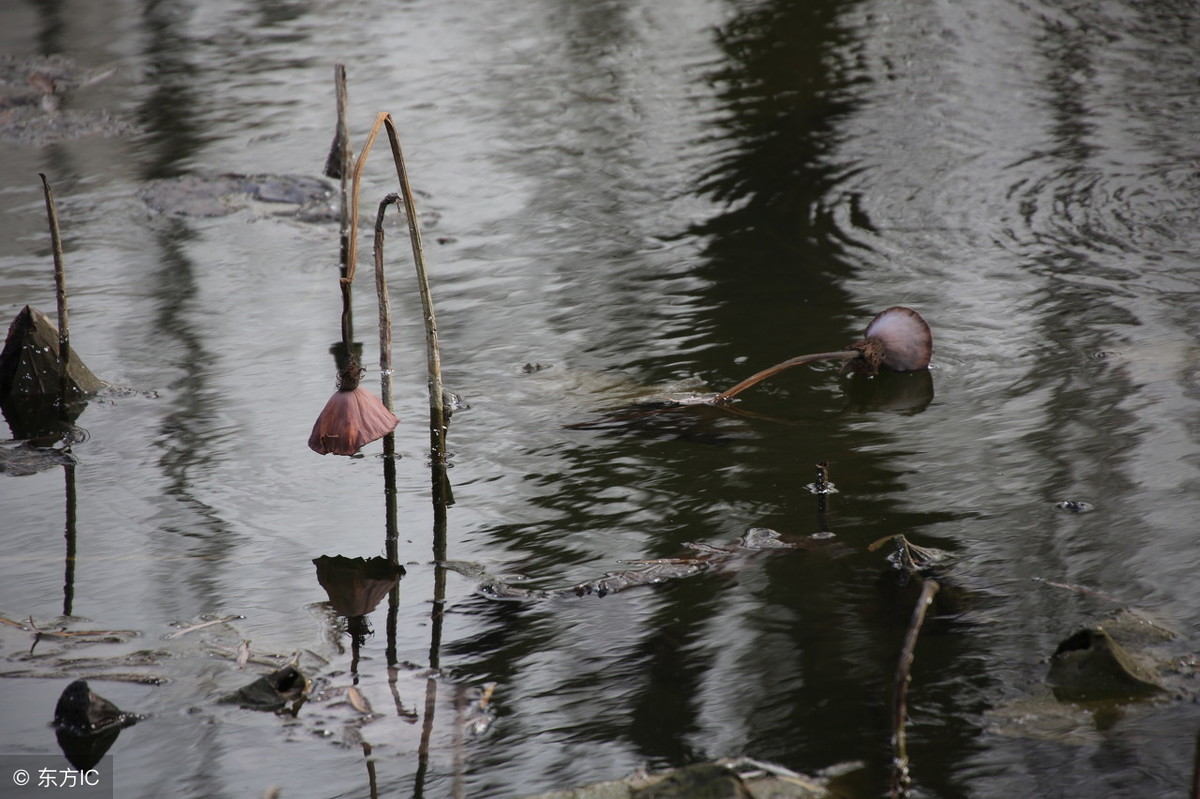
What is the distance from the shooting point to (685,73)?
6238mm

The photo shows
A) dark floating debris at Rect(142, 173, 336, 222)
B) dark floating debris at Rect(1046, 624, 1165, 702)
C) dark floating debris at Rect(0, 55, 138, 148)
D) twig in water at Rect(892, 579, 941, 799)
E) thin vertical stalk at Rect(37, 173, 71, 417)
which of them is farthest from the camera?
dark floating debris at Rect(0, 55, 138, 148)

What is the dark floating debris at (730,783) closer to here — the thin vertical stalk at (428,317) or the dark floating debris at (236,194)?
the thin vertical stalk at (428,317)

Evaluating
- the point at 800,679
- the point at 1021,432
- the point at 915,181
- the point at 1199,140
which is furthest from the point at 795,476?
the point at 1199,140

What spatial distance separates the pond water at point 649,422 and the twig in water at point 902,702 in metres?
0.02

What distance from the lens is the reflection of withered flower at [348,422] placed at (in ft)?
7.95

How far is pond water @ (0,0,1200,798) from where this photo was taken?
197 centimetres

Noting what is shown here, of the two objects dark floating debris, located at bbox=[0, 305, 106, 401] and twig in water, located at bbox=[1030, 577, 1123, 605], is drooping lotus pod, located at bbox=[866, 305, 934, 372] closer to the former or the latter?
twig in water, located at bbox=[1030, 577, 1123, 605]

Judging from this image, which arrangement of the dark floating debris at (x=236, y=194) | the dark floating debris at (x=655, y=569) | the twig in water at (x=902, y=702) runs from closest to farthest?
1. the twig in water at (x=902, y=702)
2. the dark floating debris at (x=655, y=569)
3. the dark floating debris at (x=236, y=194)

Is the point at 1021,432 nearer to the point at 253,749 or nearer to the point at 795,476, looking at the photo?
the point at 795,476

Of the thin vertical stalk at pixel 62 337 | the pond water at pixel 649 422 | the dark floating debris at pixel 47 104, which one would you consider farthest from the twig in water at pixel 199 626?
the dark floating debris at pixel 47 104

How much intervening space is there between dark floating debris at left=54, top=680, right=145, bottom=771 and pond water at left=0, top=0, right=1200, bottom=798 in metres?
Answer: 0.04

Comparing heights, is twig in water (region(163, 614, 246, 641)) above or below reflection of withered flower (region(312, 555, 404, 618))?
below

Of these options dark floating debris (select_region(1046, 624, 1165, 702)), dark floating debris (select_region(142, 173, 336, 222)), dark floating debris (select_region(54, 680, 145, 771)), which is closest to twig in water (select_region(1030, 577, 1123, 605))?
dark floating debris (select_region(1046, 624, 1165, 702))

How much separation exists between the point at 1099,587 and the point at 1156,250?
1874 millimetres
